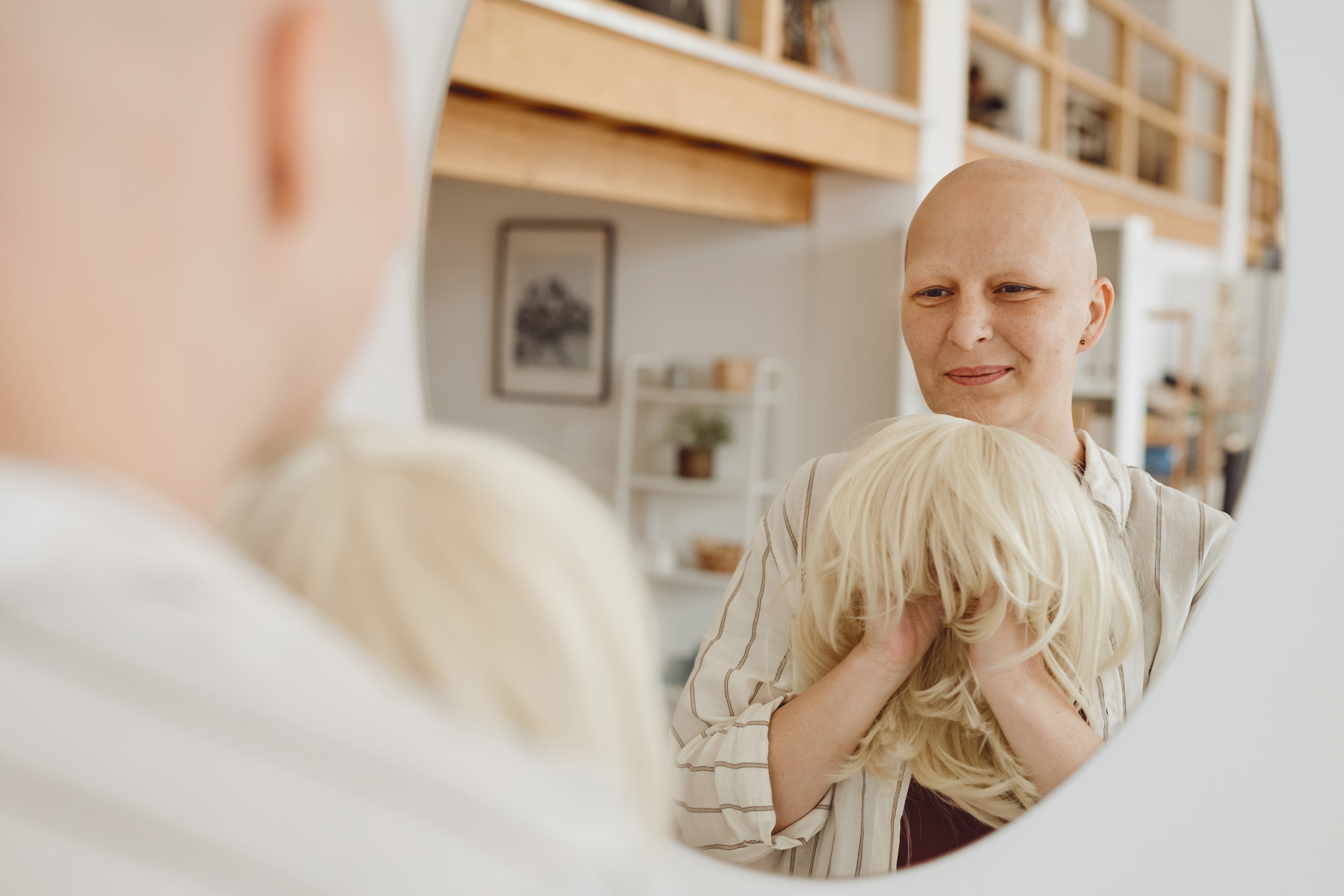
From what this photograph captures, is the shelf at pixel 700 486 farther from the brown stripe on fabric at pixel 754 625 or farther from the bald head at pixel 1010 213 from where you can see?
the bald head at pixel 1010 213

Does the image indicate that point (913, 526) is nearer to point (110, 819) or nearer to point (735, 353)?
point (735, 353)

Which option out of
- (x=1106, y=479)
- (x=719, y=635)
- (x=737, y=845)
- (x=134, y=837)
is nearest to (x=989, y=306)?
(x=1106, y=479)

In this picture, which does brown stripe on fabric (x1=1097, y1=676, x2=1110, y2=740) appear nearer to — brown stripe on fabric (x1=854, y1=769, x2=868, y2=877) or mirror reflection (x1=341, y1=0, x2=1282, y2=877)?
mirror reflection (x1=341, y1=0, x2=1282, y2=877)

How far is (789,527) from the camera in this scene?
529 millimetres

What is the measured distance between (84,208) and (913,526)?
40 centimetres

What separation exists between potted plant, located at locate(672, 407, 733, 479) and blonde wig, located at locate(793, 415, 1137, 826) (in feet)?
0.22

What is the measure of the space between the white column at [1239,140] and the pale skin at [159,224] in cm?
56

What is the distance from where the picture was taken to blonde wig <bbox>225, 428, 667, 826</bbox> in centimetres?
34

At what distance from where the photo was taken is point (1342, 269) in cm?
68

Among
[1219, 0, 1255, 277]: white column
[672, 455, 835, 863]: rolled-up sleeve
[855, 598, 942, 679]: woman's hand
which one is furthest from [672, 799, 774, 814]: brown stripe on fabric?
[1219, 0, 1255, 277]: white column

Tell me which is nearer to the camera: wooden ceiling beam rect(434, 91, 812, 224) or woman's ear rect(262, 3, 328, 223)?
woman's ear rect(262, 3, 328, 223)

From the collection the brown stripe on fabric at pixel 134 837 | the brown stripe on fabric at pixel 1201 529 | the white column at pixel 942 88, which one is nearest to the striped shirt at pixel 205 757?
the brown stripe on fabric at pixel 134 837

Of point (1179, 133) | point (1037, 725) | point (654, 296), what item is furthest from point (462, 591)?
point (1179, 133)

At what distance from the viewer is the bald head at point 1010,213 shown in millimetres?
531
